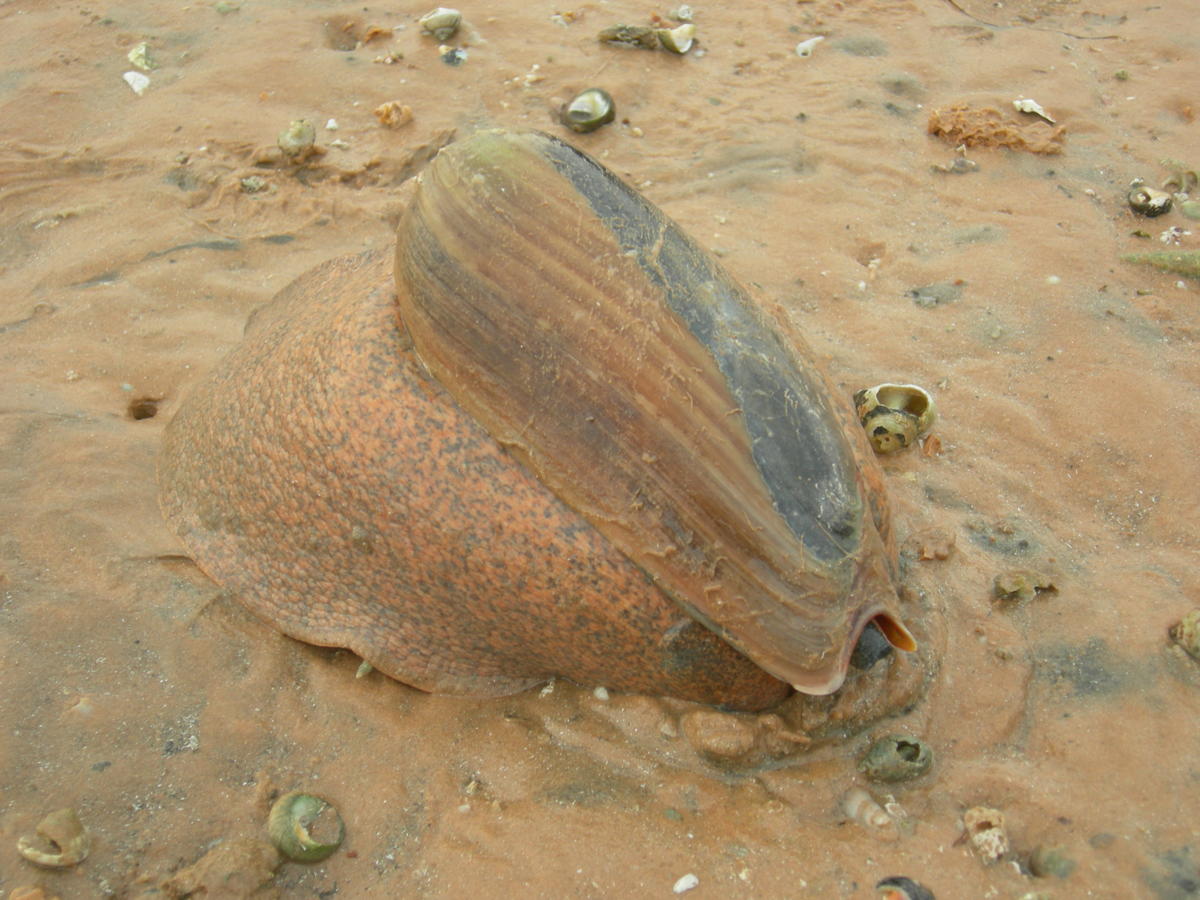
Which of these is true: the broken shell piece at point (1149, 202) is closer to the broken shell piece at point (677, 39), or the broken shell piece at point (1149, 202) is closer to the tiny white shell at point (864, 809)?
the broken shell piece at point (677, 39)

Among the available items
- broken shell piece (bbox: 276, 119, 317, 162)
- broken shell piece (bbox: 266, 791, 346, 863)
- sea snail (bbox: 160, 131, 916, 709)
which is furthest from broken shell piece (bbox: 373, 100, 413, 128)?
broken shell piece (bbox: 266, 791, 346, 863)

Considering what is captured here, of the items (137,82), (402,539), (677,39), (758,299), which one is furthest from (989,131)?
(137,82)

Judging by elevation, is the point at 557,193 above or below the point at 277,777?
above

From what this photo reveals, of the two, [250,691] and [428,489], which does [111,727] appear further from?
[428,489]

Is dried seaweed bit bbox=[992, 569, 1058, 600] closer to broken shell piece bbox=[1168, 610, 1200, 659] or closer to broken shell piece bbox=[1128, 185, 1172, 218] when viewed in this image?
broken shell piece bbox=[1168, 610, 1200, 659]

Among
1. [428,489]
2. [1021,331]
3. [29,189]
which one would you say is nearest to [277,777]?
[428,489]

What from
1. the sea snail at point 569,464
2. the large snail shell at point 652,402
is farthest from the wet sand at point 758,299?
the large snail shell at point 652,402

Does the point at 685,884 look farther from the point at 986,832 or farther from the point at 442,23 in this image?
the point at 442,23
